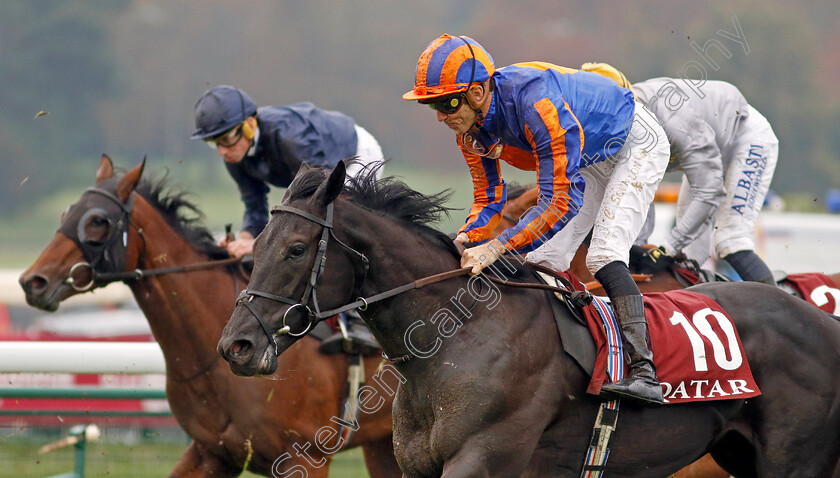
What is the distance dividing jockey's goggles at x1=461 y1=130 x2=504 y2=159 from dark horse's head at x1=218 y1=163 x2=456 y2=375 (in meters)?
0.57

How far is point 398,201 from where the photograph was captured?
10.8 feet

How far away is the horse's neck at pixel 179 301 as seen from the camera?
4.41m

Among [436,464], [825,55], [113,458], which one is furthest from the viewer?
[825,55]

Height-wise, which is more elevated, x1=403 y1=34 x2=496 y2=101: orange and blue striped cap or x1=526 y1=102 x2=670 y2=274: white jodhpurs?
x1=403 y1=34 x2=496 y2=101: orange and blue striped cap

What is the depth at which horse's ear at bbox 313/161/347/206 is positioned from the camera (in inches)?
118

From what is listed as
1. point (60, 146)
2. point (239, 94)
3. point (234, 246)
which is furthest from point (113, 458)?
point (60, 146)

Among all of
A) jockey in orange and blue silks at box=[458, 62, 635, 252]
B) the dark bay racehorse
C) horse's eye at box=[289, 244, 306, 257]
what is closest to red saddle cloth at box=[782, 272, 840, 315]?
the dark bay racehorse

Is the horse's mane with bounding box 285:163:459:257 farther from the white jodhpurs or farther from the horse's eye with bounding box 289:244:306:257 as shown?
the white jodhpurs

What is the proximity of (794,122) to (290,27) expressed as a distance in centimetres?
1280

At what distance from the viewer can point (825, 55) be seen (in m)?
24.9

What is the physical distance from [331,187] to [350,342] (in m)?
1.61

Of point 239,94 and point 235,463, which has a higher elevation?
point 239,94

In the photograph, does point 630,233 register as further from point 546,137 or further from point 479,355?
point 479,355

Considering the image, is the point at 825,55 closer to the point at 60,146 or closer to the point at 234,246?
the point at 60,146
